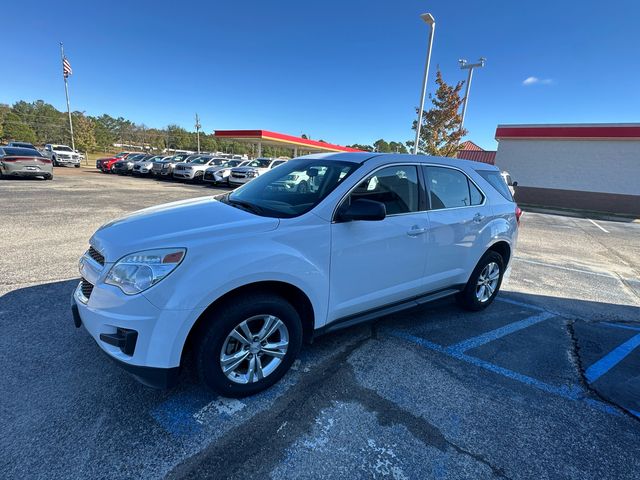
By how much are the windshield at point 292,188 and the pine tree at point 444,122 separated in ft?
70.1

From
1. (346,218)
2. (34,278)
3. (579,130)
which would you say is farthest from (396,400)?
(579,130)

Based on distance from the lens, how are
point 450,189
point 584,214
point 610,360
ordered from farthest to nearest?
point 584,214 < point 450,189 < point 610,360

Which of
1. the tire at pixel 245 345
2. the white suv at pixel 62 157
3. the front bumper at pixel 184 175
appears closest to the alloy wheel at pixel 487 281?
the tire at pixel 245 345

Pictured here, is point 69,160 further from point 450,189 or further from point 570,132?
point 570,132

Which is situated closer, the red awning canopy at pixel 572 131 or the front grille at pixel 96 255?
the front grille at pixel 96 255

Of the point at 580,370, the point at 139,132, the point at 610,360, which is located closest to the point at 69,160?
the point at 580,370

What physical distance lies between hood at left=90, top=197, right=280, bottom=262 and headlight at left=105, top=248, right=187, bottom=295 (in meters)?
0.05

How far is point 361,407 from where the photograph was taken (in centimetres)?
250

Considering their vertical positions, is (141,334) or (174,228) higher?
(174,228)

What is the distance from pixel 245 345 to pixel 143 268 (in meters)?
0.85

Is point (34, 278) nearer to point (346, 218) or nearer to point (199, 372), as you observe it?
point (199, 372)

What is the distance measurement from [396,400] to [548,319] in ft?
9.30

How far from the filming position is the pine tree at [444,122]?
75.2 feet

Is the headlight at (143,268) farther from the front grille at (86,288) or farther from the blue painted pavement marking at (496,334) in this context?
the blue painted pavement marking at (496,334)
